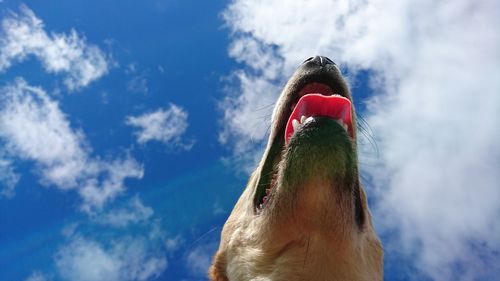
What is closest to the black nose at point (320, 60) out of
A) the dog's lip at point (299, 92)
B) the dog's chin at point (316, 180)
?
the dog's lip at point (299, 92)

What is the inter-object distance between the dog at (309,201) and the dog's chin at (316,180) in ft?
0.03

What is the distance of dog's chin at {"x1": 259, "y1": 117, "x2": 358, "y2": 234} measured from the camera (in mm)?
5219

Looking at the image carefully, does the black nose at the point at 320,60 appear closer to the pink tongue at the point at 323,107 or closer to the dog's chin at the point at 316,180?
the pink tongue at the point at 323,107

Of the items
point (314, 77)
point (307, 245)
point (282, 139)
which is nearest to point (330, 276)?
point (307, 245)

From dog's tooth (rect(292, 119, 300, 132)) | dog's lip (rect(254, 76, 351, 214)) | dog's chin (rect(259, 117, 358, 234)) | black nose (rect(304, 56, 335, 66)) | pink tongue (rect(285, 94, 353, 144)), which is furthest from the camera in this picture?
black nose (rect(304, 56, 335, 66))

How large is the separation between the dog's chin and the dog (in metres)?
0.01

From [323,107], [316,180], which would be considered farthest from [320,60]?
[316,180]

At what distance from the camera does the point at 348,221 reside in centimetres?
564

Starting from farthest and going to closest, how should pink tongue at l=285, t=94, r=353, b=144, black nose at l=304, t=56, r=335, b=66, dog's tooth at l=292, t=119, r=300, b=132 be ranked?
1. black nose at l=304, t=56, r=335, b=66
2. pink tongue at l=285, t=94, r=353, b=144
3. dog's tooth at l=292, t=119, r=300, b=132

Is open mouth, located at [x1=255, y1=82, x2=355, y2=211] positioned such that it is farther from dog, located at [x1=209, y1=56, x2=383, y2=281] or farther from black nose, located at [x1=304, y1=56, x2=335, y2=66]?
black nose, located at [x1=304, y1=56, x2=335, y2=66]

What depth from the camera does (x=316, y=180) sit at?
5.27m

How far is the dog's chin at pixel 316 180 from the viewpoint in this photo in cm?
522

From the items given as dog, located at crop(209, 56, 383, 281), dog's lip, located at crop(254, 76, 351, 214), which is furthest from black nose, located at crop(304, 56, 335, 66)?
dog's lip, located at crop(254, 76, 351, 214)

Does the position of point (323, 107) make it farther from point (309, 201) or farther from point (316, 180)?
point (309, 201)
